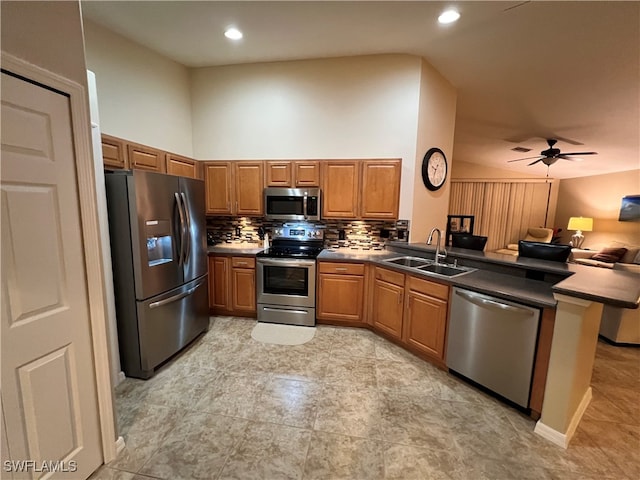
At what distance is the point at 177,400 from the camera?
2125mm

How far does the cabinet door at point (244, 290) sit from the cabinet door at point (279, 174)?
3.90ft

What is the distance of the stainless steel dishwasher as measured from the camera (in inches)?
76.3

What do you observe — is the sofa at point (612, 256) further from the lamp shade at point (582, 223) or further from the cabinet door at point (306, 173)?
the cabinet door at point (306, 173)

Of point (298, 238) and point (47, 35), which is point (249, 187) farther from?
point (47, 35)

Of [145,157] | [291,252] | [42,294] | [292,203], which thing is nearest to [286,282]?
[291,252]

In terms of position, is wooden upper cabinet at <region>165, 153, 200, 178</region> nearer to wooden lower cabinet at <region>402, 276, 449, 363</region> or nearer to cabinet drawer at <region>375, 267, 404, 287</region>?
cabinet drawer at <region>375, 267, 404, 287</region>

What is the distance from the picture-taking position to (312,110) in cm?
362

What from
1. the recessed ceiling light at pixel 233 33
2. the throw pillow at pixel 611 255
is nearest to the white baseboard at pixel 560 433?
the recessed ceiling light at pixel 233 33

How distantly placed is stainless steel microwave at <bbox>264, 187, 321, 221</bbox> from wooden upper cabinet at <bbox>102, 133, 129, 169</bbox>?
153 centimetres

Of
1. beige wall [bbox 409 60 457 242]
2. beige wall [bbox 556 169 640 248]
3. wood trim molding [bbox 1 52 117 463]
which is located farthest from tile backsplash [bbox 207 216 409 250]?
beige wall [bbox 556 169 640 248]

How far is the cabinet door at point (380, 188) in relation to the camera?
11.0ft

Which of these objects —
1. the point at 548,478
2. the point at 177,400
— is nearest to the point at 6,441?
the point at 177,400

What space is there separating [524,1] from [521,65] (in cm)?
105

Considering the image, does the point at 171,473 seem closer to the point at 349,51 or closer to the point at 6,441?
the point at 6,441
